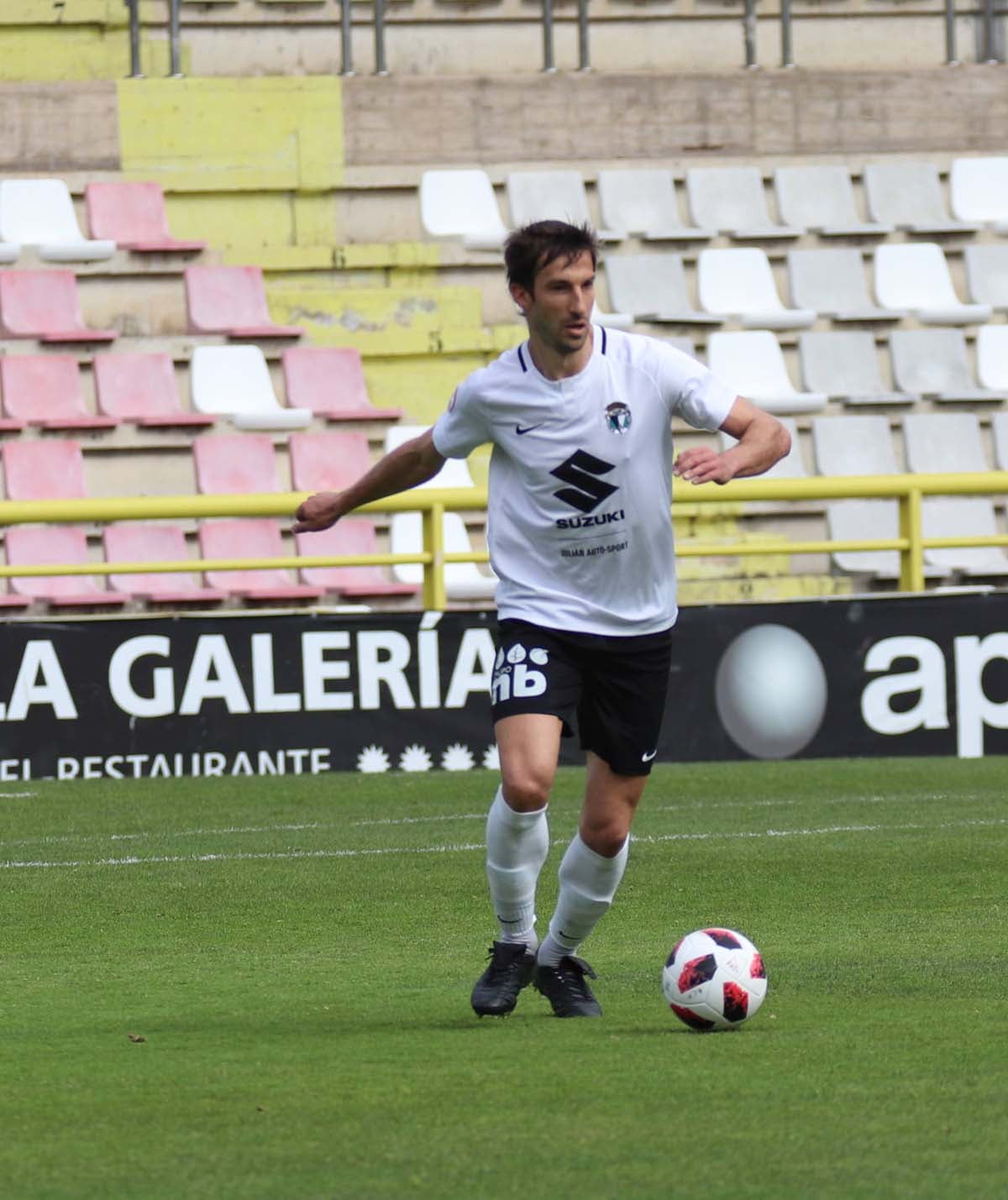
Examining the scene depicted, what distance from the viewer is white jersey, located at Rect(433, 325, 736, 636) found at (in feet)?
17.9

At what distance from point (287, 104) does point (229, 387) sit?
255 centimetres

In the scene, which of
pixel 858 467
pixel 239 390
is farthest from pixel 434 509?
pixel 858 467

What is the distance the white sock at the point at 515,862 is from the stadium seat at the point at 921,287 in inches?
465

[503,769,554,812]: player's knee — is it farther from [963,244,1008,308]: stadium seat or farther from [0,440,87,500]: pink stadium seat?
[963,244,1008,308]: stadium seat

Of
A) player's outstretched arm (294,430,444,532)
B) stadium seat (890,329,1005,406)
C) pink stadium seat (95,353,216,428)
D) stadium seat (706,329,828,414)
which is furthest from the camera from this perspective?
stadium seat (890,329,1005,406)

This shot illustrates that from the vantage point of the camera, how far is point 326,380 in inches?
616

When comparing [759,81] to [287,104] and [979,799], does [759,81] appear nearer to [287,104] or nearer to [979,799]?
[287,104]

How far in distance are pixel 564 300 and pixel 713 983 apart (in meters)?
1.54

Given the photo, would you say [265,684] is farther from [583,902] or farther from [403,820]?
[583,902]

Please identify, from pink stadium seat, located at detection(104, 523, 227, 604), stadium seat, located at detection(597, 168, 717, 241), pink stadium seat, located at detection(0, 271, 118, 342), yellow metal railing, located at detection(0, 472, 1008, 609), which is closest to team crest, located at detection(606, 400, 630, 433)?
yellow metal railing, located at detection(0, 472, 1008, 609)

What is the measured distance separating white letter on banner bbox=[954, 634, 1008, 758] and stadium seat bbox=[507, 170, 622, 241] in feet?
18.7

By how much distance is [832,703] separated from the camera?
11914 mm

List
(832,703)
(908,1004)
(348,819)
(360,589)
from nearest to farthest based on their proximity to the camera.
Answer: (908,1004)
(348,819)
(832,703)
(360,589)

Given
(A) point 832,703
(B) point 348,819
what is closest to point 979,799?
(A) point 832,703
